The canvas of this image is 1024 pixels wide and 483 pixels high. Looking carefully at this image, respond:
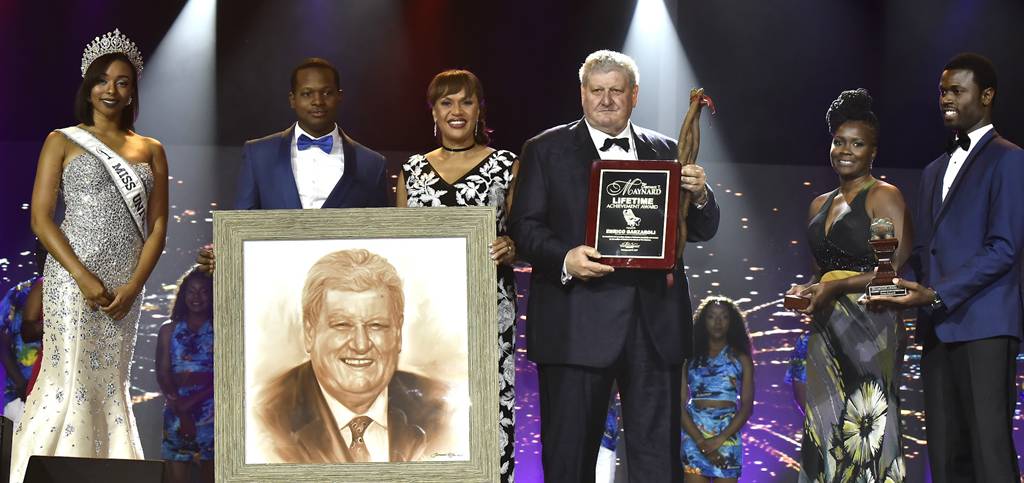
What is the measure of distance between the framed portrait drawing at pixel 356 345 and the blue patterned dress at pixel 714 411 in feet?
7.24

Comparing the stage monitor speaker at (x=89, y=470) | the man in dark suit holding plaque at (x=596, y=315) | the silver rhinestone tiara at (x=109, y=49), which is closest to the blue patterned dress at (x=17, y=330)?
the silver rhinestone tiara at (x=109, y=49)

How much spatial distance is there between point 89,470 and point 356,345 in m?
0.87

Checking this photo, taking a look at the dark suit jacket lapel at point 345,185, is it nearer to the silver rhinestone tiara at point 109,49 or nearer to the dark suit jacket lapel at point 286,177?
the dark suit jacket lapel at point 286,177

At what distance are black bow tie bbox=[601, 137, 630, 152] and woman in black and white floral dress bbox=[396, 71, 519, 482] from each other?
1.44 ft

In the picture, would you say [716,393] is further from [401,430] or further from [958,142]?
[401,430]

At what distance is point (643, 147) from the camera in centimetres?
400

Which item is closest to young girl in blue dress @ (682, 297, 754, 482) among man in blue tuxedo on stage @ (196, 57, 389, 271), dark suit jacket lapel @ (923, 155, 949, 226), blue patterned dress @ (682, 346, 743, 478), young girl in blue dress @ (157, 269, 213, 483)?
blue patterned dress @ (682, 346, 743, 478)

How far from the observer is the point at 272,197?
4328 mm

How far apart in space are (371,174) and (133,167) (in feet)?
2.88

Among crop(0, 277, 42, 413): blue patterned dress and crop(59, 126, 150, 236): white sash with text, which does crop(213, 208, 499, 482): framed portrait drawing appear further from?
crop(0, 277, 42, 413): blue patterned dress

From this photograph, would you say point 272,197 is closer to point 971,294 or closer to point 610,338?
point 610,338

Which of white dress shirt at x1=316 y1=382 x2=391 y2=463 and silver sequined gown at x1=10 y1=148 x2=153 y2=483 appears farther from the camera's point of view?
silver sequined gown at x1=10 y1=148 x2=153 y2=483

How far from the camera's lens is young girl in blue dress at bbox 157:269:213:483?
5.70 metres

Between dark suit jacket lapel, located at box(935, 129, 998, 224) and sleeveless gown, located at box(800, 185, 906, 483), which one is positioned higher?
dark suit jacket lapel, located at box(935, 129, 998, 224)
